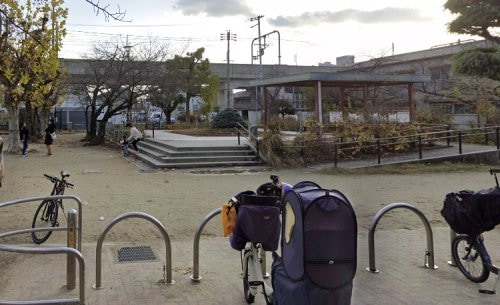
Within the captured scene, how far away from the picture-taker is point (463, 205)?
4984mm

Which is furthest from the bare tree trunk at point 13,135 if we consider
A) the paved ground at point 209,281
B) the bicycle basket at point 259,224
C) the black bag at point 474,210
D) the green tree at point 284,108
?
the green tree at point 284,108

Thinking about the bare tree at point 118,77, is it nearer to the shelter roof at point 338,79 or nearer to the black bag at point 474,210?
the shelter roof at point 338,79

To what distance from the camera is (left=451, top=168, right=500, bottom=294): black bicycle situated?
5.12 m

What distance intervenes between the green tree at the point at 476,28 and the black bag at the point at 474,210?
790 centimetres

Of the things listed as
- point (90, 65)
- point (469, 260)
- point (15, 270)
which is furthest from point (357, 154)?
point (90, 65)

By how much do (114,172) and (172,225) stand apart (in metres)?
8.68

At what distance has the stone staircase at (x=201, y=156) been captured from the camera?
17688 mm

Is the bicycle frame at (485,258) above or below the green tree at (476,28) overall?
below

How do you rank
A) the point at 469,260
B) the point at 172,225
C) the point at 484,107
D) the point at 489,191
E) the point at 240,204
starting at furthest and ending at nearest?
the point at 484,107 → the point at 172,225 → the point at 469,260 → the point at 489,191 → the point at 240,204

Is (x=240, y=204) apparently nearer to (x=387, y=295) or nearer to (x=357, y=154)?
(x=387, y=295)

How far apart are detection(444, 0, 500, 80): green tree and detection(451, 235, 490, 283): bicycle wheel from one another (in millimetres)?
7464

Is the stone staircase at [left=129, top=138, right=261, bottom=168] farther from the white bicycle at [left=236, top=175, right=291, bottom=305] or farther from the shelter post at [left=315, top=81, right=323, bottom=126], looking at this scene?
the white bicycle at [left=236, top=175, right=291, bottom=305]

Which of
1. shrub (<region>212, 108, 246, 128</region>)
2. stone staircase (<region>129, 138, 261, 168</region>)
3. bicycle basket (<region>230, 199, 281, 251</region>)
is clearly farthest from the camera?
shrub (<region>212, 108, 246, 128</region>)

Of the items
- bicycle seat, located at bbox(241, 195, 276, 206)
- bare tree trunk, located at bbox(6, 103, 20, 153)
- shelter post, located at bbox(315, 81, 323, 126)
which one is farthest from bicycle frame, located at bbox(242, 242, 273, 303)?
bare tree trunk, located at bbox(6, 103, 20, 153)
